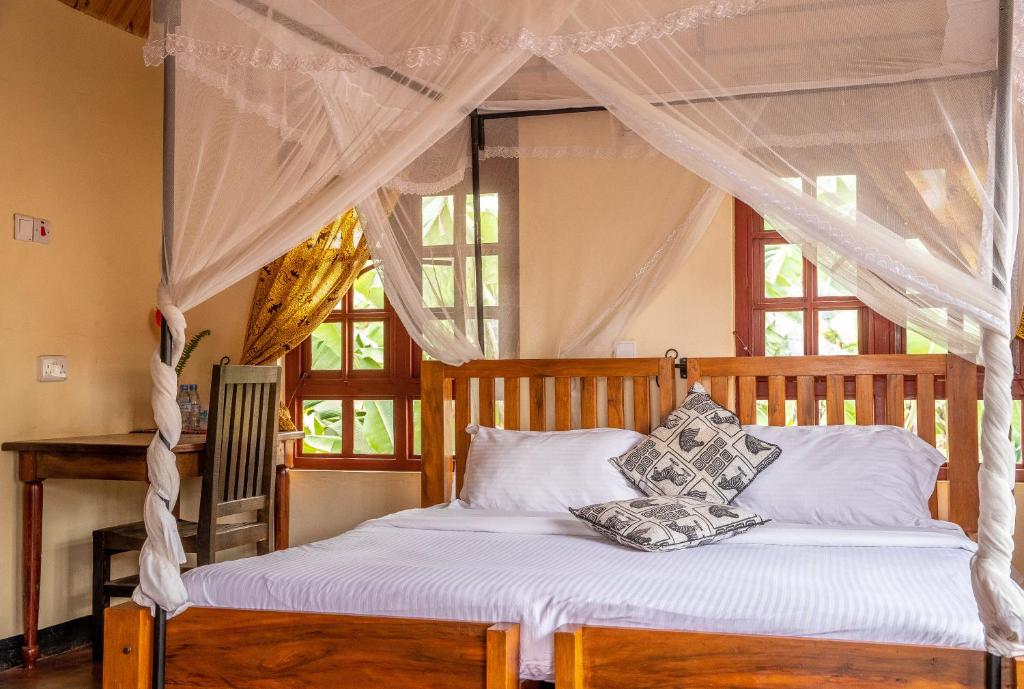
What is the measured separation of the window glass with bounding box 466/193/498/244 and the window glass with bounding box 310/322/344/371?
1077 mm

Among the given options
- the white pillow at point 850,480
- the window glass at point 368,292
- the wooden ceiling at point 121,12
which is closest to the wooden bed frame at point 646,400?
the white pillow at point 850,480

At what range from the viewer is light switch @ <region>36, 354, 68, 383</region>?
3920 millimetres

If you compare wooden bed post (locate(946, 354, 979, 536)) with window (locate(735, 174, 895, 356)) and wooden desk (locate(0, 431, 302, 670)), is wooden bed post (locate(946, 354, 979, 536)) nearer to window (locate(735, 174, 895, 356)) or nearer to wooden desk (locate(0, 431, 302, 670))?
window (locate(735, 174, 895, 356))

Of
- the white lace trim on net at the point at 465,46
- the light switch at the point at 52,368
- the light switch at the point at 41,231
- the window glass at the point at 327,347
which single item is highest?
the white lace trim on net at the point at 465,46

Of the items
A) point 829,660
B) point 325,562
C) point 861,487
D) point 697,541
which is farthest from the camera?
point 861,487

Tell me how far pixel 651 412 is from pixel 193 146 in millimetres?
2164

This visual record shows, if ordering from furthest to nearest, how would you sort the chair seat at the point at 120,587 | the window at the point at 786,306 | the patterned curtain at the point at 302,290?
the patterned curtain at the point at 302,290, the window at the point at 786,306, the chair seat at the point at 120,587

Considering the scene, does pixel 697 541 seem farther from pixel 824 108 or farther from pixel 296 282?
pixel 296 282

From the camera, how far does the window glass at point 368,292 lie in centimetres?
480

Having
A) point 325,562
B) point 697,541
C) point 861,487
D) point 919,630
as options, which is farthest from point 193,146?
point 861,487

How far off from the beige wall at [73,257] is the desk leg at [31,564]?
10 cm

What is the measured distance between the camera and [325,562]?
2.81 meters

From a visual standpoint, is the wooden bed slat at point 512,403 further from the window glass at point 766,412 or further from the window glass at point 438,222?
the window glass at point 766,412

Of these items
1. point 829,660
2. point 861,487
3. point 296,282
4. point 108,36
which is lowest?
point 829,660
